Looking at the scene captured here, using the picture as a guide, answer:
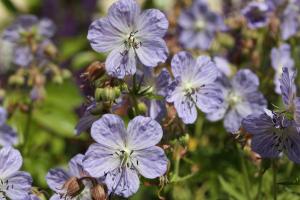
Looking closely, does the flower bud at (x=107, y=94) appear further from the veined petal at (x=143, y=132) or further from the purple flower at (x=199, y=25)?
the purple flower at (x=199, y=25)

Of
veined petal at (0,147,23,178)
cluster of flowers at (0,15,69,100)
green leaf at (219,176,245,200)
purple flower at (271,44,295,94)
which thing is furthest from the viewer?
cluster of flowers at (0,15,69,100)

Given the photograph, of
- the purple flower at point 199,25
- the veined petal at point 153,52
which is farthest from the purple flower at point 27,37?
the veined petal at point 153,52

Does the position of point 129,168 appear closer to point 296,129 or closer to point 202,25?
point 296,129

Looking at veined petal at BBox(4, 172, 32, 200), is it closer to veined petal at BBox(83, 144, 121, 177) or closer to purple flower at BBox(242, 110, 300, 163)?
veined petal at BBox(83, 144, 121, 177)

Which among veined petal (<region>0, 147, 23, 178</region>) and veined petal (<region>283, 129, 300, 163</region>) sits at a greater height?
veined petal (<region>0, 147, 23, 178</region>)

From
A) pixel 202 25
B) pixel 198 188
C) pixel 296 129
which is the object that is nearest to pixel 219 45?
pixel 202 25


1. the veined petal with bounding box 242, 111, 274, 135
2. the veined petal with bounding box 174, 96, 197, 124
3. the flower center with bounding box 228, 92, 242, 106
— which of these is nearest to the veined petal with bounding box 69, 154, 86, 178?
the veined petal with bounding box 174, 96, 197, 124

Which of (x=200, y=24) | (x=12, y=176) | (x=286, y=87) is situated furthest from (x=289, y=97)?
(x=200, y=24)
